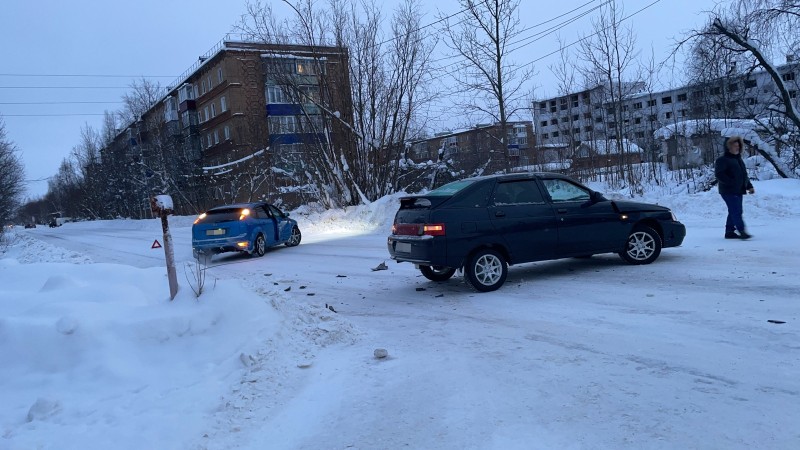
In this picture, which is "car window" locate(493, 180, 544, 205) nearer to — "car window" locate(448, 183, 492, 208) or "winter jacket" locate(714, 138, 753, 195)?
"car window" locate(448, 183, 492, 208)

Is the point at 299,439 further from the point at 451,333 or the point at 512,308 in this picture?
the point at 512,308

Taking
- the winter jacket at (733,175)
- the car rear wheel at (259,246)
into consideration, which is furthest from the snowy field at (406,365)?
the car rear wheel at (259,246)

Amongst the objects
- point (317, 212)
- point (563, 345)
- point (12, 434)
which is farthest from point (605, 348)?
point (317, 212)

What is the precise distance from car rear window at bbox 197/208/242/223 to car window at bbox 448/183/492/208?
855cm

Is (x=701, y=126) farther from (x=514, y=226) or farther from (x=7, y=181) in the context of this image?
(x=7, y=181)

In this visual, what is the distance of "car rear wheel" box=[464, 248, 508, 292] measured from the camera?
740 cm

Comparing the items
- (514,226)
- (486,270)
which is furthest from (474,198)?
(486,270)

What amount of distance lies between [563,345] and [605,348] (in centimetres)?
37

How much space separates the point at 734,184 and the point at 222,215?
12.3 meters

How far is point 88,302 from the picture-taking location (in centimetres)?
518

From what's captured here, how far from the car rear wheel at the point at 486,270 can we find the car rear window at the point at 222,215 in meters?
8.74

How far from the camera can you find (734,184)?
1014 cm

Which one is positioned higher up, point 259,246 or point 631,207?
point 631,207

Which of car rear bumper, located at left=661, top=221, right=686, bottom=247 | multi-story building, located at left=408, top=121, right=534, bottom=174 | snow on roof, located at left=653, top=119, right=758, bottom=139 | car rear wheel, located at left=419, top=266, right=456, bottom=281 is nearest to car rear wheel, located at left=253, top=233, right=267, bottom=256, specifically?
car rear wheel, located at left=419, top=266, right=456, bottom=281
